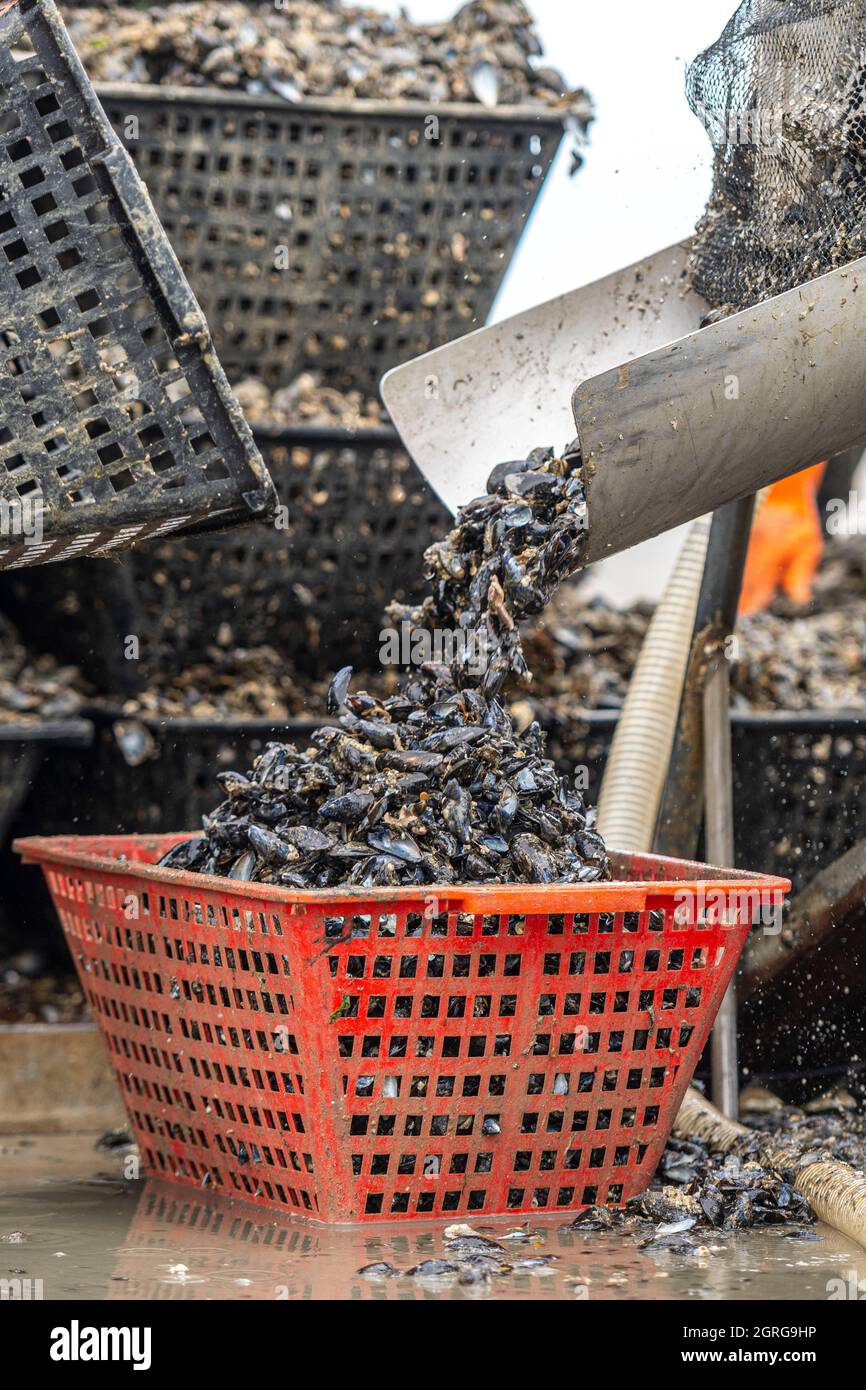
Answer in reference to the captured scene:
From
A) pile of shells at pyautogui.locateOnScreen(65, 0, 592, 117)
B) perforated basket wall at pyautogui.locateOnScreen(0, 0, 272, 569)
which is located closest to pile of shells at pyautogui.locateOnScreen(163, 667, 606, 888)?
perforated basket wall at pyautogui.locateOnScreen(0, 0, 272, 569)

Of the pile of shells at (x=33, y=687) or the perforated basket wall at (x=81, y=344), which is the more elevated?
the perforated basket wall at (x=81, y=344)

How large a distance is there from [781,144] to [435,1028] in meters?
1.87

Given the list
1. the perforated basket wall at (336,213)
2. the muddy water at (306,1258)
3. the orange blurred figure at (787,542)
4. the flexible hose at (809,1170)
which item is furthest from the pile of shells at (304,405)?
the orange blurred figure at (787,542)

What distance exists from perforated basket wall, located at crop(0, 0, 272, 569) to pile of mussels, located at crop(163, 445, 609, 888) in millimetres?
520

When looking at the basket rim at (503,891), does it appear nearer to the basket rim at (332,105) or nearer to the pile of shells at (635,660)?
the pile of shells at (635,660)

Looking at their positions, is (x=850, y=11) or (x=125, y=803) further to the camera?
(x=125, y=803)

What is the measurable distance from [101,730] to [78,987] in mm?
714

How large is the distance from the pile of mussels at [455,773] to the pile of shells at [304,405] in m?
1.13

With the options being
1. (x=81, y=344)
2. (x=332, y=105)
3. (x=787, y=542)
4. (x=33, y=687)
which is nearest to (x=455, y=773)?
(x=81, y=344)

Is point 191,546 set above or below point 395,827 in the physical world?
above

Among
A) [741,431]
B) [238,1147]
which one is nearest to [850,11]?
[741,431]

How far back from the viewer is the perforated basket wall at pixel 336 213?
4.35 metres

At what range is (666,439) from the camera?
296 cm

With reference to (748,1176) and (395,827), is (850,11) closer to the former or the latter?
(395,827)
